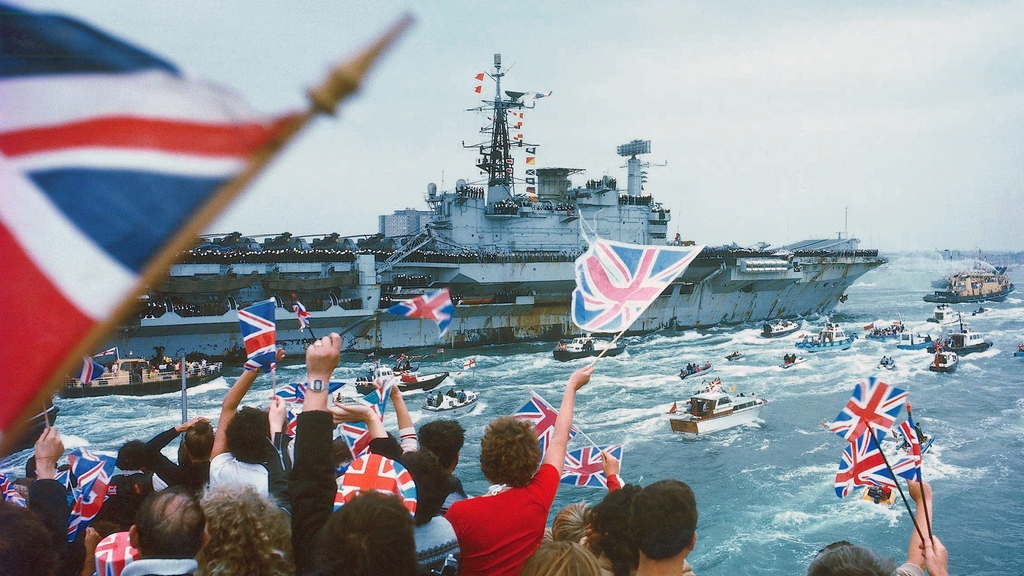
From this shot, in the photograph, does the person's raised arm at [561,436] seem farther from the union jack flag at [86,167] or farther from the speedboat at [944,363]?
the speedboat at [944,363]

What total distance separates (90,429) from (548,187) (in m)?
32.8

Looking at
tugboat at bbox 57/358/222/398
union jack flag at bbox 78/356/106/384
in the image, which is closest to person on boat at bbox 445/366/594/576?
union jack flag at bbox 78/356/106/384

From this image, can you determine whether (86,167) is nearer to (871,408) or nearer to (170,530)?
(170,530)

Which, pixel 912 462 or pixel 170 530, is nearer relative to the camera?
pixel 170 530

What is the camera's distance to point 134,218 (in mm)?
1491

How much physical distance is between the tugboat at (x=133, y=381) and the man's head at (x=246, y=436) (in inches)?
972

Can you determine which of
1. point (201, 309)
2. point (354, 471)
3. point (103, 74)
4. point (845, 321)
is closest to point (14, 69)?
point (103, 74)

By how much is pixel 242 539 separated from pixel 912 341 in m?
40.3

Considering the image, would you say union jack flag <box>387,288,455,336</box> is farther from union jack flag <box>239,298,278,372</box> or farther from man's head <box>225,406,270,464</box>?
union jack flag <box>239,298,278,372</box>

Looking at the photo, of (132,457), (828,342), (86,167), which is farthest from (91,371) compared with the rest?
(828,342)

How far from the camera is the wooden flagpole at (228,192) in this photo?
4.63 ft

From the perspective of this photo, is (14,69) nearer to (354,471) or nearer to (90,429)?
(354,471)

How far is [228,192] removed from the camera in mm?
1501

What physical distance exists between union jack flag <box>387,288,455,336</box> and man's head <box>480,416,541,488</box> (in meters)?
1.13
